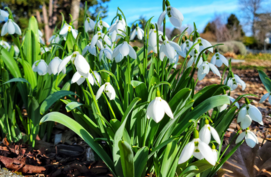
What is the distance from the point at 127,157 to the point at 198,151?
361 millimetres

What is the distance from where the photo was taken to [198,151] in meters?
0.84

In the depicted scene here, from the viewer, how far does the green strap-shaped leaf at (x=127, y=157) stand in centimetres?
99

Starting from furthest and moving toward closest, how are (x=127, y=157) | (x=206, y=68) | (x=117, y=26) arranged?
(x=117, y=26), (x=206, y=68), (x=127, y=157)

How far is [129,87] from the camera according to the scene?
53.9 inches

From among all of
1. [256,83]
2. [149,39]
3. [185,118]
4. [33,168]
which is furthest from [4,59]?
[256,83]

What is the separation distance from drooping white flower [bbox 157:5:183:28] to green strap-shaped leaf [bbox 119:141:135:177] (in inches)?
23.5

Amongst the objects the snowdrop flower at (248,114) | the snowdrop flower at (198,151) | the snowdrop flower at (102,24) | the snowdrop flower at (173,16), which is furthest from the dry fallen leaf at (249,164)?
the snowdrop flower at (102,24)

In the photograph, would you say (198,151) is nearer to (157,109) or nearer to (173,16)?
(157,109)

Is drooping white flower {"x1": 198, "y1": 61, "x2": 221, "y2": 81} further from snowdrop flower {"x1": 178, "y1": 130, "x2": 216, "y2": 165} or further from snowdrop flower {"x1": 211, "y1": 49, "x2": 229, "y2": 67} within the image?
snowdrop flower {"x1": 178, "y1": 130, "x2": 216, "y2": 165}

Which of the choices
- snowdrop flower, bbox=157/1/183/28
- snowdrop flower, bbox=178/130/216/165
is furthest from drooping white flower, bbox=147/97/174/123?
snowdrop flower, bbox=157/1/183/28

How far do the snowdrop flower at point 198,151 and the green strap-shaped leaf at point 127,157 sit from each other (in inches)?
10.7

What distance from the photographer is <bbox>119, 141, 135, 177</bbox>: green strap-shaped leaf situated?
99cm

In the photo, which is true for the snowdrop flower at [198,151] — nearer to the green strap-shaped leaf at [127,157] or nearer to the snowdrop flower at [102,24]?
the green strap-shaped leaf at [127,157]

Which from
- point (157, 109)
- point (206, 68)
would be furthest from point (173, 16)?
point (157, 109)
